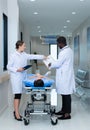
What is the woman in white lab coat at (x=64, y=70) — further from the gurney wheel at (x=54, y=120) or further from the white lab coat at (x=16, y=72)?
the white lab coat at (x=16, y=72)

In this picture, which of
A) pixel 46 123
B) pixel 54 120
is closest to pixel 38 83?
pixel 54 120

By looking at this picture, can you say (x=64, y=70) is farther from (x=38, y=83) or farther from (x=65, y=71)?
(x=38, y=83)

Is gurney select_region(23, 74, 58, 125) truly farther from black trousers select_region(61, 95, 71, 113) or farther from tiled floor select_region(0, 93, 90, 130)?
black trousers select_region(61, 95, 71, 113)

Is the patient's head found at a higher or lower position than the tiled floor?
higher

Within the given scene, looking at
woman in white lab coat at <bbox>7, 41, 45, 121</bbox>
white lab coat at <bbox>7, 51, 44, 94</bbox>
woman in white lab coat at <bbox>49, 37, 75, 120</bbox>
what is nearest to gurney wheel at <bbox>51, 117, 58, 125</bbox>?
woman in white lab coat at <bbox>49, 37, 75, 120</bbox>

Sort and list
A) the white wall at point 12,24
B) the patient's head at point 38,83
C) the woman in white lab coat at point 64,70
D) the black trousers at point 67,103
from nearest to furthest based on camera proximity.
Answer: the patient's head at point 38,83 < the woman in white lab coat at point 64,70 < the black trousers at point 67,103 < the white wall at point 12,24

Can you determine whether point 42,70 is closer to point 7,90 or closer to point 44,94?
point 7,90

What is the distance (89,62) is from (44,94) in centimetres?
575

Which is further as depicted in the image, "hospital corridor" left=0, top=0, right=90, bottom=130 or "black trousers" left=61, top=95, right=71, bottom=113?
"black trousers" left=61, top=95, right=71, bottom=113

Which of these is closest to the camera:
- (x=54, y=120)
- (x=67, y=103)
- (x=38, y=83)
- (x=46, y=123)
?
(x=38, y=83)

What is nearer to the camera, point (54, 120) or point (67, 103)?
point (54, 120)

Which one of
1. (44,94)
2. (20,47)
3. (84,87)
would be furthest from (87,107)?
(84,87)

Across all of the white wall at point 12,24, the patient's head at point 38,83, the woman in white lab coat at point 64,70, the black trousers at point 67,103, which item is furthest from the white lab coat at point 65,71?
the white wall at point 12,24

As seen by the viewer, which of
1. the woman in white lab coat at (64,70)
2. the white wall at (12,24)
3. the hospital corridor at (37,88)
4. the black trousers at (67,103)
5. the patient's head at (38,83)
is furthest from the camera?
the white wall at (12,24)
